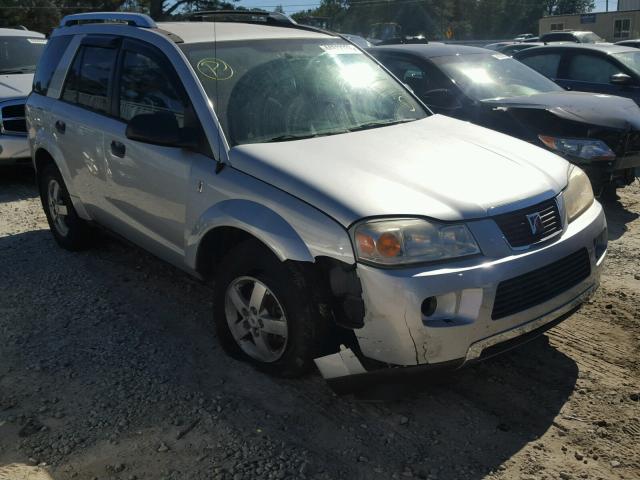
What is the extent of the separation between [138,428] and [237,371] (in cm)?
68

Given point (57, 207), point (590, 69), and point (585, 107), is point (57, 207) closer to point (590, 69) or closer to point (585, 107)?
point (585, 107)

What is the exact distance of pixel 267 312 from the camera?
141 inches

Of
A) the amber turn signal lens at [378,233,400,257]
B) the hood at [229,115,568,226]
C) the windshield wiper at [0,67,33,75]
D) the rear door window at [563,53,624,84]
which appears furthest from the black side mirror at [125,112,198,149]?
the rear door window at [563,53,624,84]

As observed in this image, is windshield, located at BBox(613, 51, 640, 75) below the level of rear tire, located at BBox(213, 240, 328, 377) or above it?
above

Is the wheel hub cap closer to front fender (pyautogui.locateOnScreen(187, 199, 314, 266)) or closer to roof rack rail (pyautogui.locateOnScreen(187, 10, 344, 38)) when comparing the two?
roof rack rail (pyautogui.locateOnScreen(187, 10, 344, 38))

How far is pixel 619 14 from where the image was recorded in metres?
48.8

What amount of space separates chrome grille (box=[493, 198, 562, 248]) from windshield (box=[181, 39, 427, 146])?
126 cm

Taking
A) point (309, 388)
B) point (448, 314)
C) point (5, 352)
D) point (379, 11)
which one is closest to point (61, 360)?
point (5, 352)

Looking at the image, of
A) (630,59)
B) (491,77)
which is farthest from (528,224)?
(630,59)

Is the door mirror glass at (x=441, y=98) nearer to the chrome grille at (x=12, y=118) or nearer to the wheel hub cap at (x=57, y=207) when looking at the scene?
the wheel hub cap at (x=57, y=207)

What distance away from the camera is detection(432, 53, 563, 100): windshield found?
23.6 ft

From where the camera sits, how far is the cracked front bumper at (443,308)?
296 cm

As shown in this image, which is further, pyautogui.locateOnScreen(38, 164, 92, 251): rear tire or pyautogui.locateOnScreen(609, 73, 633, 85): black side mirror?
pyautogui.locateOnScreen(609, 73, 633, 85): black side mirror

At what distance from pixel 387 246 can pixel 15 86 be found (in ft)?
24.2
